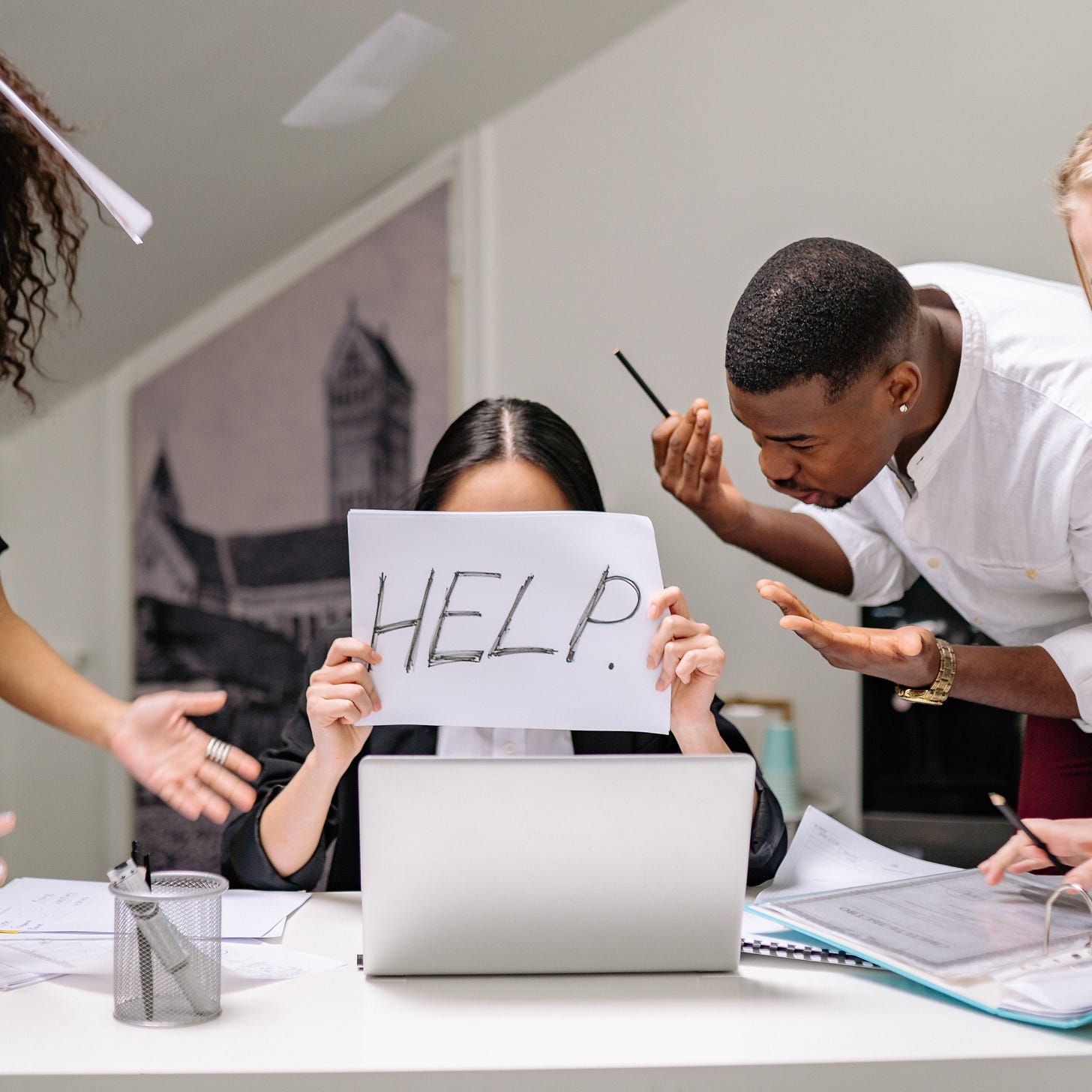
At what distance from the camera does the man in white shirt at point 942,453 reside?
3.33 ft

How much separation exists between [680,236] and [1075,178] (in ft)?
4.33

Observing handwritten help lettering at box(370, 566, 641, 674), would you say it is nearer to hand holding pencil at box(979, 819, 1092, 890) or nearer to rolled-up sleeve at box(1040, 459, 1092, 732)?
hand holding pencil at box(979, 819, 1092, 890)

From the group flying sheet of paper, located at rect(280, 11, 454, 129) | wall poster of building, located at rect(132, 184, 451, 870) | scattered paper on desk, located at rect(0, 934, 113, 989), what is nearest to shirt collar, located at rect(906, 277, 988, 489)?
scattered paper on desk, located at rect(0, 934, 113, 989)

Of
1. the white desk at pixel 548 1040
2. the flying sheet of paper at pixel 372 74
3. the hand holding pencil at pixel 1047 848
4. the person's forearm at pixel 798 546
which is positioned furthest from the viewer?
the flying sheet of paper at pixel 372 74

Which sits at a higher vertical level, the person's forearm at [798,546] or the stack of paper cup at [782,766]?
the person's forearm at [798,546]

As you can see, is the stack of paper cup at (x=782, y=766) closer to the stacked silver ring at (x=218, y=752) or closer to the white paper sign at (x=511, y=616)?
the white paper sign at (x=511, y=616)

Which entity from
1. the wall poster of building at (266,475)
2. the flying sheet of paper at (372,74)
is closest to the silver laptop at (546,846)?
the flying sheet of paper at (372,74)

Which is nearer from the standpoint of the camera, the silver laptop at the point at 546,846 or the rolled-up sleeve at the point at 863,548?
the silver laptop at the point at 546,846

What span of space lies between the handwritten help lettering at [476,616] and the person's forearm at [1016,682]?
426 mm

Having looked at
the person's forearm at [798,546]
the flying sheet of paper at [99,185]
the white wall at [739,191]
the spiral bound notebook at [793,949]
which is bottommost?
the spiral bound notebook at [793,949]

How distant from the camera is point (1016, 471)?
3.83 ft

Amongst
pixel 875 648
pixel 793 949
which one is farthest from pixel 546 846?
pixel 875 648

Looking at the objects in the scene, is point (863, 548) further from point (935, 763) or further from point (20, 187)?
A: point (20, 187)

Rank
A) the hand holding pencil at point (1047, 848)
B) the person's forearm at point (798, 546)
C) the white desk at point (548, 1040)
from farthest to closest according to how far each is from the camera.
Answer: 1. the person's forearm at point (798, 546)
2. the hand holding pencil at point (1047, 848)
3. the white desk at point (548, 1040)
